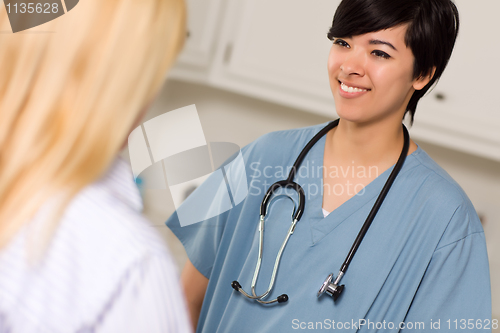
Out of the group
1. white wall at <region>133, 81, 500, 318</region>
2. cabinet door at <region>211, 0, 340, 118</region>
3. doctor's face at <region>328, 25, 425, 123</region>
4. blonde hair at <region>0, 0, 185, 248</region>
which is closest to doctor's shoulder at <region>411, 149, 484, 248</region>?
doctor's face at <region>328, 25, 425, 123</region>

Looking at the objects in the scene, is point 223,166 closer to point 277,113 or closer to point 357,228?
point 357,228

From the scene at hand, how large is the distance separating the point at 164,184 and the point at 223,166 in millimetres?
890

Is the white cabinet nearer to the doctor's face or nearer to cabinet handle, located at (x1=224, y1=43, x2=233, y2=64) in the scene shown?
cabinet handle, located at (x1=224, y1=43, x2=233, y2=64)

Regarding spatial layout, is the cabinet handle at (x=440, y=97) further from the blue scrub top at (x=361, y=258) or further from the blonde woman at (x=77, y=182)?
the blonde woman at (x=77, y=182)

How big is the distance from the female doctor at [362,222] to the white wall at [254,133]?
81cm

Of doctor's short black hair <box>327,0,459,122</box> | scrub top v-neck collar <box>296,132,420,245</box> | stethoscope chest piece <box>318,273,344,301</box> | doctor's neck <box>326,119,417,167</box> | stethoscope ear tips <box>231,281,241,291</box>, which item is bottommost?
stethoscope ear tips <box>231,281,241,291</box>

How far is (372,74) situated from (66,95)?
0.56 m

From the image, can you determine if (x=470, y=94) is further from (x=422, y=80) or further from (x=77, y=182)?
(x=77, y=182)

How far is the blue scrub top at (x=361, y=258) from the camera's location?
0.72 m

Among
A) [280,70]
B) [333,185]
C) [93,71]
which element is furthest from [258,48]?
[93,71]

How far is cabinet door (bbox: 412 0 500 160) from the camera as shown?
1281 millimetres

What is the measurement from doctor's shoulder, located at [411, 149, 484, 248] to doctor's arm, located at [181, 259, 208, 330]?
0.46 m

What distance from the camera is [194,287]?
3.09ft

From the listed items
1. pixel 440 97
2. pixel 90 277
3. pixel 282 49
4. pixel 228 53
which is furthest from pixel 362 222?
pixel 228 53
